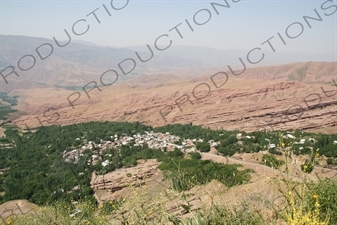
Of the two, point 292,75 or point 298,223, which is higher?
point 298,223

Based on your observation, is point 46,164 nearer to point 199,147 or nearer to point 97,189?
point 97,189

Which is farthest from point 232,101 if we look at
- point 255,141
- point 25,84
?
point 25,84

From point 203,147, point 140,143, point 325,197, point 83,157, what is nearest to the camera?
point 325,197

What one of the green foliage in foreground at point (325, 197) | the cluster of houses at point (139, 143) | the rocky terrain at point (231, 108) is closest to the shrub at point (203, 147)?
the cluster of houses at point (139, 143)

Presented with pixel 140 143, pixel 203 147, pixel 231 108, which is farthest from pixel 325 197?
pixel 231 108

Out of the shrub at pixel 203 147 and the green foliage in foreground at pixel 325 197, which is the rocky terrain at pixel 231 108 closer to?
the shrub at pixel 203 147

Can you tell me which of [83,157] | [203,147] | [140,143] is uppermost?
[83,157]

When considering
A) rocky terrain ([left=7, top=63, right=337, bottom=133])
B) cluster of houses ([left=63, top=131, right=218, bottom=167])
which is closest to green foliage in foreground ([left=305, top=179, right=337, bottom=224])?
cluster of houses ([left=63, top=131, right=218, bottom=167])

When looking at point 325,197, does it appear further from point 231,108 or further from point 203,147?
point 231,108
